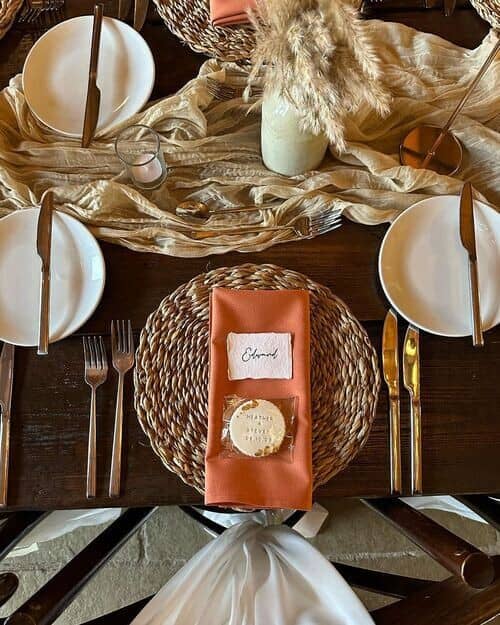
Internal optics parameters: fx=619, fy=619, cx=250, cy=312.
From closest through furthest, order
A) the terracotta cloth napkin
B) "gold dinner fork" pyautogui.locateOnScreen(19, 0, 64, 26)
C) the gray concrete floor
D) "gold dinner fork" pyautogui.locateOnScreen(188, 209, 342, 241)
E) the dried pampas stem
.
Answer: the dried pampas stem, the terracotta cloth napkin, "gold dinner fork" pyautogui.locateOnScreen(188, 209, 342, 241), "gold dinner fork" pyautogui.locateOnScreen(19, 0, 64, 26), the gray concrete floor

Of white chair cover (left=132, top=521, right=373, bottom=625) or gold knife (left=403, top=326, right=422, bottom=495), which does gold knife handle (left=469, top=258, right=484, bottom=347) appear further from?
white chair cover (left=132, top=521, right=373, bottom=625)

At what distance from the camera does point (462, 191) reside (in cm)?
82

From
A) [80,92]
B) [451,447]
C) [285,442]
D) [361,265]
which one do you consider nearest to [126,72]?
[80,92]

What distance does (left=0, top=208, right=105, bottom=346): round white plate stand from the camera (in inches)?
30.5

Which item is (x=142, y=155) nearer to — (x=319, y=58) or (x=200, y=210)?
(x=200, y=210)

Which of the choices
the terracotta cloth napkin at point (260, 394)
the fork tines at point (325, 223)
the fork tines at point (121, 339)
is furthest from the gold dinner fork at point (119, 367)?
the fork tines at point (325, 223)

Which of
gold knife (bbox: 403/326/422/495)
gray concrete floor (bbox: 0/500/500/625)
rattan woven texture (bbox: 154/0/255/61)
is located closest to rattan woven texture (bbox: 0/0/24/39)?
rattan woven texture (bbox: 154/0/255/61)

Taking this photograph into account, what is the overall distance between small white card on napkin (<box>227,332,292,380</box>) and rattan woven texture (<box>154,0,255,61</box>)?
16.9 inches

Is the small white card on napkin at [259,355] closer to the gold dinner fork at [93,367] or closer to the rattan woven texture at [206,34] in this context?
the gold dinner fork at [93,367]

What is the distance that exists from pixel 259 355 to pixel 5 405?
1.04ft

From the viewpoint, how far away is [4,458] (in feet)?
2.42

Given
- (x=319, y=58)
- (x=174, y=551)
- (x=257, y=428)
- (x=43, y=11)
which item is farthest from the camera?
(x=174, y=551)

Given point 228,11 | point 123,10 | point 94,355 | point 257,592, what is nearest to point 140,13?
point 123,10

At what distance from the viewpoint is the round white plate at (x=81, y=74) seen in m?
0.88
